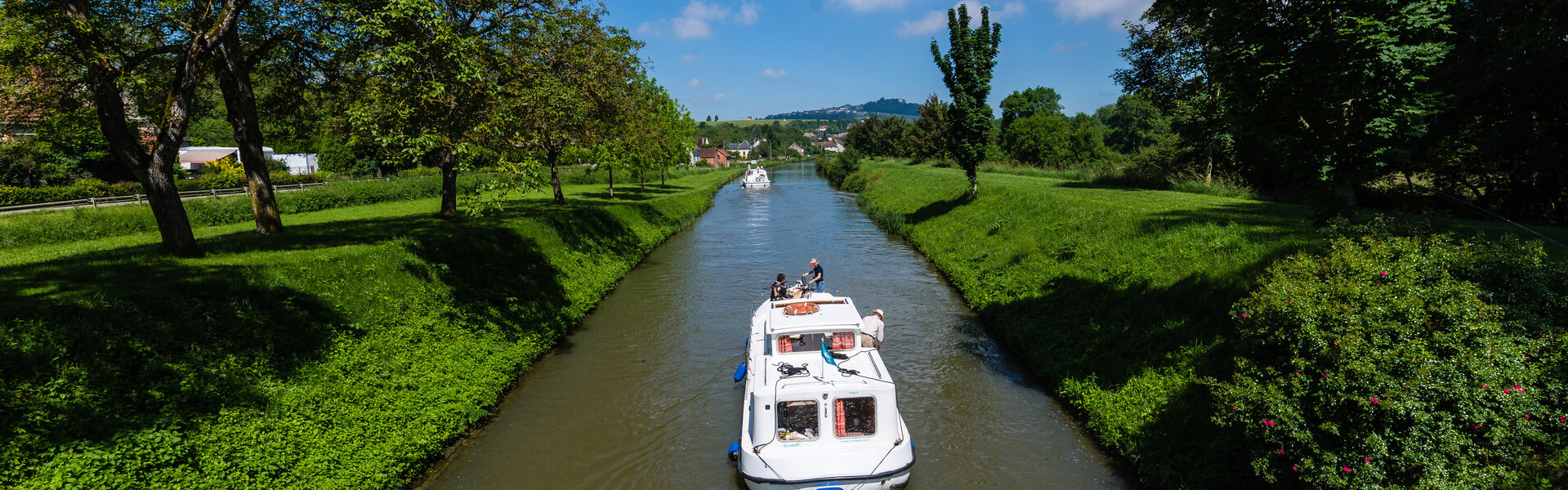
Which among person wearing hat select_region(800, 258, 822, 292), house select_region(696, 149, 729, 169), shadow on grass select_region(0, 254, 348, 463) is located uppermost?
house select_region(696, 149, 729, 169)

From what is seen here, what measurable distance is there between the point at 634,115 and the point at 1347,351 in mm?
32251

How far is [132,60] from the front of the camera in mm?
11477

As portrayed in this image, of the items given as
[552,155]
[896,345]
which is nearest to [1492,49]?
[896,345]

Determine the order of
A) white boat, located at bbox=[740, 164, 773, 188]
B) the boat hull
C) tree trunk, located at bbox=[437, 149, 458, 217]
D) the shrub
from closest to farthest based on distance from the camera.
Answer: the shrub < the boat hull < tree trunk, located at bbox=[437, 149, 458, 217] < white boat, located at bbox=[740, 164, 773, 188]

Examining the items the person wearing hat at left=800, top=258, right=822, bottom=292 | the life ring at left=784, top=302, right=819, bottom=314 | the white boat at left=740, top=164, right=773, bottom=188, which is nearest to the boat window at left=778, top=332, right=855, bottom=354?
the life ring at left=784, top=302, right=819, bottom=314

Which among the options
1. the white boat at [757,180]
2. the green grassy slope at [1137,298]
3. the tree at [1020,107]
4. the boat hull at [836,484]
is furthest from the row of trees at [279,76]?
the tree at [1020,107]

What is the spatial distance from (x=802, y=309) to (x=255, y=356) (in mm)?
9164

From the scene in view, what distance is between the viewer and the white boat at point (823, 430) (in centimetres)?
869

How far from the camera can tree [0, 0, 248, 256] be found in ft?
33.7

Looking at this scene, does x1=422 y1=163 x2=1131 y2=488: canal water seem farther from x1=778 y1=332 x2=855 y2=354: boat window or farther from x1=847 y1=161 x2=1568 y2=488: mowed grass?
x1=778 y1=332 x2=855 y2=354: boat window

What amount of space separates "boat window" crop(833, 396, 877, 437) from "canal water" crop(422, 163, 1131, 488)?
1.53 metres

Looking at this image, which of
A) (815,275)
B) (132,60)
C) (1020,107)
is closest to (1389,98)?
(815,275)

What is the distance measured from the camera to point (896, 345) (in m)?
16.2

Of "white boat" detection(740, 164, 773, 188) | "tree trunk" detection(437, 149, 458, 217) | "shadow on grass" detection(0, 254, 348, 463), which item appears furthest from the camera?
"white boat" detection(740, 164, 773, 188)
